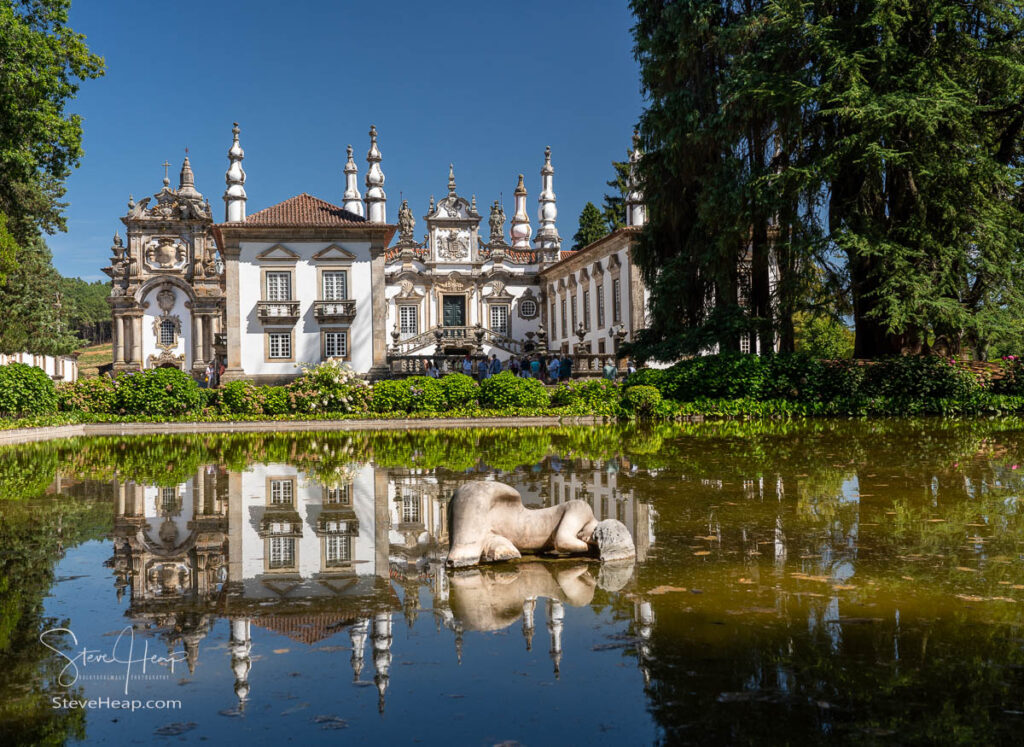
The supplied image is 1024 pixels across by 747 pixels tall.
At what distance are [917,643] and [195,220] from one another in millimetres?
52930

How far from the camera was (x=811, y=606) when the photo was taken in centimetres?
446

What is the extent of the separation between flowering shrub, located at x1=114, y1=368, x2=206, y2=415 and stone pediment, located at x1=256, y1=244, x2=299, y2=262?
11204mm

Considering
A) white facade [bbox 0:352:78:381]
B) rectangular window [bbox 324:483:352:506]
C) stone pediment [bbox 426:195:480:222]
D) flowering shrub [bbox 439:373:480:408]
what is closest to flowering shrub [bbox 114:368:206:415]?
white facade [bbox 0:352:78:381]

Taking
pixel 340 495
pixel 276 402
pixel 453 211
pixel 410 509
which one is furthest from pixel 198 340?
pixel 410 509

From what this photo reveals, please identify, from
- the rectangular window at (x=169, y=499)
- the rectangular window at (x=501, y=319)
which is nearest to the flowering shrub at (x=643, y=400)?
the rectangular window at (x=169, y=499)

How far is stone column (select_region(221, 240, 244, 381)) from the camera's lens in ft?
107

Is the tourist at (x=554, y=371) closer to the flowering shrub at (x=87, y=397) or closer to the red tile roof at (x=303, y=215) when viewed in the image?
the red tile roof at (x=303, y=215)

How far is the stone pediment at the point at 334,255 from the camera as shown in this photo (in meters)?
33.1

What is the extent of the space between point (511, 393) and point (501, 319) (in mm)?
25248

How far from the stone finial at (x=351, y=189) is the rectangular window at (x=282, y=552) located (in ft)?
143

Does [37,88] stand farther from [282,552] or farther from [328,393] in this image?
[282,552]

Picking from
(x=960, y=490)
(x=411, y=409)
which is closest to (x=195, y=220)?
(x=411, y=409)

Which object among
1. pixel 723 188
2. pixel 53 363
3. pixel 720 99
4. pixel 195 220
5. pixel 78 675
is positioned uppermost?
pixel 195 220

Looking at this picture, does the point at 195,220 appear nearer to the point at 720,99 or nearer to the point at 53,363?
the point at 53,363
